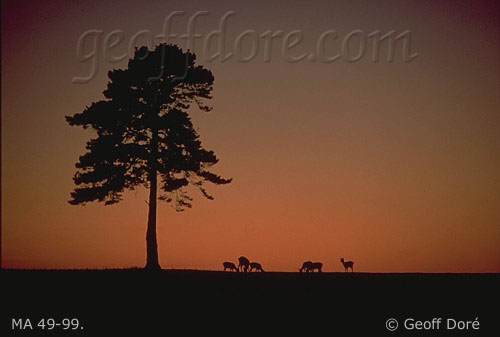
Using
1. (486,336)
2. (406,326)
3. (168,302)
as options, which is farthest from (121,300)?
(486,336)

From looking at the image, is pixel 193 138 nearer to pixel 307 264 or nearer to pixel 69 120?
pixel 69 120

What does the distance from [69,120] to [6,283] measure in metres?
12.3

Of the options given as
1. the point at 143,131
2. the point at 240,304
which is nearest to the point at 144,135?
the point at 143,131

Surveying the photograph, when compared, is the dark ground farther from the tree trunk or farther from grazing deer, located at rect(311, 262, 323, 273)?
grazing deer, located at rect(311, 262, 323, 273)

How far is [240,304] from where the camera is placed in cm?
1952

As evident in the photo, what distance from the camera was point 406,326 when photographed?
55.1ft

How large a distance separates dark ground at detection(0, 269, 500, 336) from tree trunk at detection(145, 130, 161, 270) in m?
6.33

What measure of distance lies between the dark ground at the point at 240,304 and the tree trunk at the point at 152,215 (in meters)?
6.33

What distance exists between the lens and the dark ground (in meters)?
16.3

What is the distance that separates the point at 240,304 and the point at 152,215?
1462cm

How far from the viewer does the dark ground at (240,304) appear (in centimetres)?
1633

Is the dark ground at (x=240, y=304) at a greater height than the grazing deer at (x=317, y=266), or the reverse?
the grazing deer at (x=317, y=266)

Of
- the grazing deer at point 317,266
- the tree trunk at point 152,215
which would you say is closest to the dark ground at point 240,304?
the tree trunk at point 152,215

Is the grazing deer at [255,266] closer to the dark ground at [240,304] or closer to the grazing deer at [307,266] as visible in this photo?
the grazing deer at [307,266]
